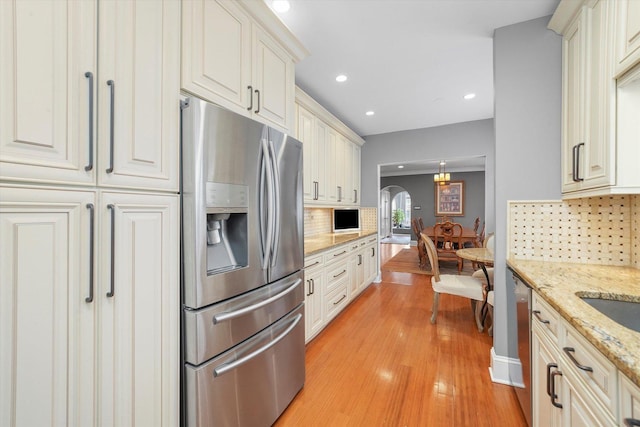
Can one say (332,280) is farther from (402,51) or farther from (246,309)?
(402,51)

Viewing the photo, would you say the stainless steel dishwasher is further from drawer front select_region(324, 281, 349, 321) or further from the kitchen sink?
drawer front select_region(324, 281, 349, 321)

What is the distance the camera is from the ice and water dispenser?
48.9 inches

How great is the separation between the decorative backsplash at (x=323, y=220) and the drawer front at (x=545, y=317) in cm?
247

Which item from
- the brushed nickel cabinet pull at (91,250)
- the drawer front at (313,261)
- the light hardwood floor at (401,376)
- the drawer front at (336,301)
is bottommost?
the light hardwood floor at (401,376)

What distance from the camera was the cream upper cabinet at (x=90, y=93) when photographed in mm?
727

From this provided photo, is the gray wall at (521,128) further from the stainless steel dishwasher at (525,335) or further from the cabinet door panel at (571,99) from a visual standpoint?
the stainless steel dishwasher at (525,335)

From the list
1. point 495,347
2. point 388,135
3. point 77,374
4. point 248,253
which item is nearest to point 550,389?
point 495,347

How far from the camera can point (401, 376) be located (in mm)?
2043

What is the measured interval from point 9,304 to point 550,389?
191 cm

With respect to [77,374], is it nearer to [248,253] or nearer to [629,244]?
[248,253]

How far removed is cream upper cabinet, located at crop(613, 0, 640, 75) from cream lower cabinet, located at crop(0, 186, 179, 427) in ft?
6.99

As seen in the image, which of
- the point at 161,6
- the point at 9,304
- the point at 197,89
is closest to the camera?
the point at 9,304

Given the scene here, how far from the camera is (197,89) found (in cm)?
126

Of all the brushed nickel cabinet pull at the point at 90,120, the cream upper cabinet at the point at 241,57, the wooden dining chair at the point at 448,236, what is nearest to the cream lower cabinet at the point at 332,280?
the cream upper cabinet at the point at 241,57
